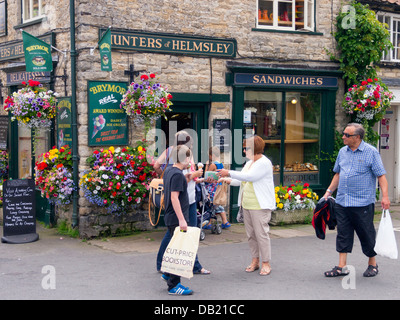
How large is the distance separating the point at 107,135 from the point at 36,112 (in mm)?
1284

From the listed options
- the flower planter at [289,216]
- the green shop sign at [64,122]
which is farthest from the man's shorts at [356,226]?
the green shop sign at [64,122]

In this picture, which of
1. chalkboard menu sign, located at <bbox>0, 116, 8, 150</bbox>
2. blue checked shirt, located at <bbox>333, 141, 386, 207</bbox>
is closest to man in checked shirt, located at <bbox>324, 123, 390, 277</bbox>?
blue checked shirt, located at <bbox>333, 141, 386, 207</bbox>

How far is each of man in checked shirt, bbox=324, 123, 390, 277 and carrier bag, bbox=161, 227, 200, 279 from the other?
6.48 ft

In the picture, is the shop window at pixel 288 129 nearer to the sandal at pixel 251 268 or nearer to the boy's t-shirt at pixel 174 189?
the sandal at pixel 251 268

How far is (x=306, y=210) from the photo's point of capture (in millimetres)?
11062

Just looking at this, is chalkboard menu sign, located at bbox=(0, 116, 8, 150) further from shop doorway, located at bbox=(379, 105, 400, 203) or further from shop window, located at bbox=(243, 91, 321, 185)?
shop doorway, located at bbox=(379, 105, 400, 203)

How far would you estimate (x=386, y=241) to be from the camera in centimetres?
674

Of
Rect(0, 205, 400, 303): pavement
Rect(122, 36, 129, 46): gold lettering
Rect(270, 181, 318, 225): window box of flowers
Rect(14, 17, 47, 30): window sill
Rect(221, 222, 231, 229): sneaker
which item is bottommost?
Rect(0, 205, 400, 303): pavement

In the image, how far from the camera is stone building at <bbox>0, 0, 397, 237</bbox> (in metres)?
9.70

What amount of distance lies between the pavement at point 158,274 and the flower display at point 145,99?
2.12 m

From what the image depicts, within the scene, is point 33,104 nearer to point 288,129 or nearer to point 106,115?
point 106,115

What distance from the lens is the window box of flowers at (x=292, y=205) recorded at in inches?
428

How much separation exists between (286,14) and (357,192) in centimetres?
587

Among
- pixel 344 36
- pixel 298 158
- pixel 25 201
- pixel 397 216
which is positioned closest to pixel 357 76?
pixel 344 36
